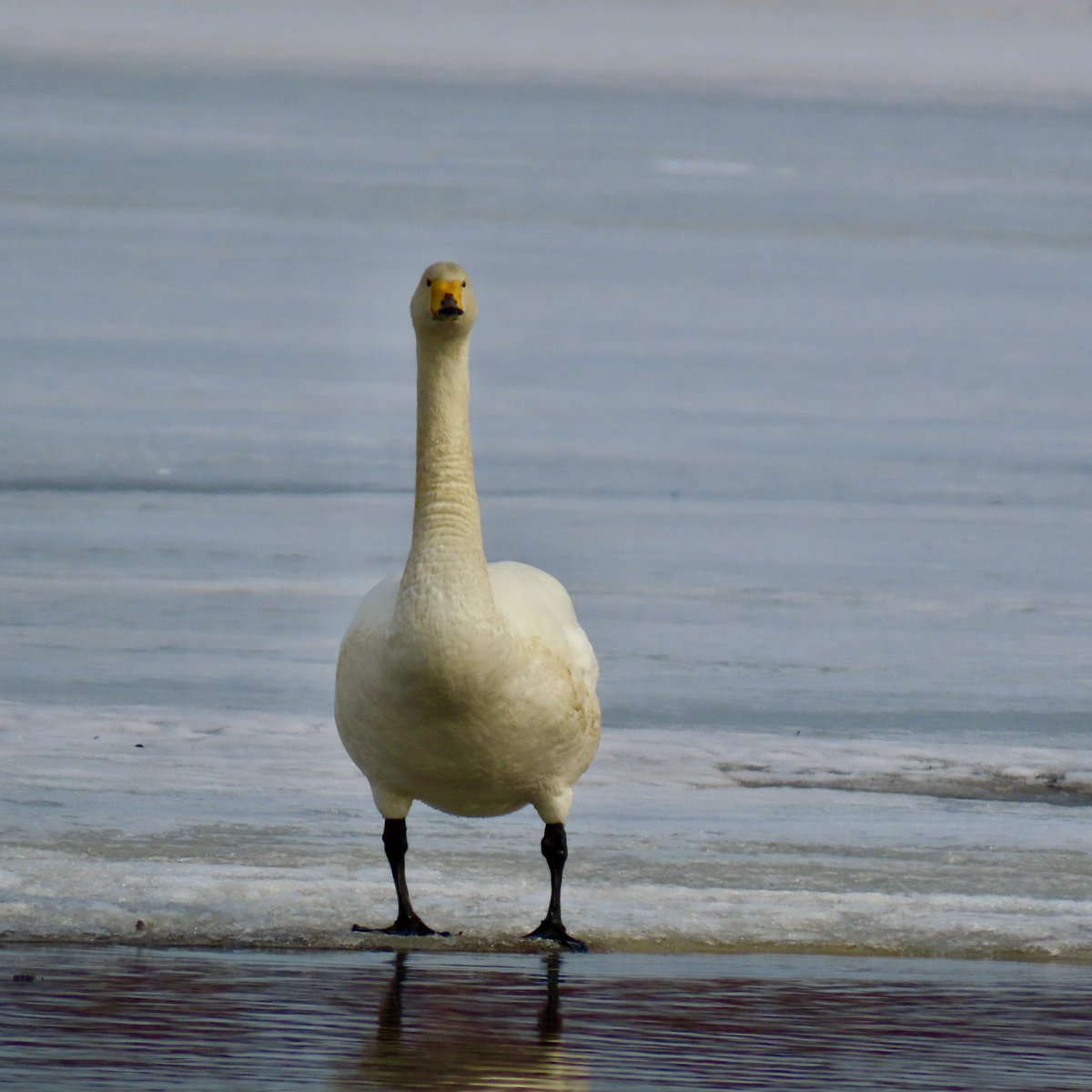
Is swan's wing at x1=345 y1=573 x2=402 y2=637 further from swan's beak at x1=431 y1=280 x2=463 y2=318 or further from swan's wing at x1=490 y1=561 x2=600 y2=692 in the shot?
swan's beak at x1=431 y1=280 x2=463 y2=318

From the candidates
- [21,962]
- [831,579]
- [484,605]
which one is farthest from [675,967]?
[831,579]

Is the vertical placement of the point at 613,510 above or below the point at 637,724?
above

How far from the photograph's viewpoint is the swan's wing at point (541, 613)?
5.87 meters

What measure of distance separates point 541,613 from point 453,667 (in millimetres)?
687

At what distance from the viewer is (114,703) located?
8.05 meters

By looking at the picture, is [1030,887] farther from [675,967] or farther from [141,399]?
[141,399]

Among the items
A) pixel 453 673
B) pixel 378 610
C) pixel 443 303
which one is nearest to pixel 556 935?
pixel 453 673

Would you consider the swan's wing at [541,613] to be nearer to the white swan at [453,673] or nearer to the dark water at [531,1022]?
the white swan at [453,673]

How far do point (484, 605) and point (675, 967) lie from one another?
3.52 feet

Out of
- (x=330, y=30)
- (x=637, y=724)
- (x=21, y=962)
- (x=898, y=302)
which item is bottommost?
(x=21, y=962)

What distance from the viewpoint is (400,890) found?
5.64 metres

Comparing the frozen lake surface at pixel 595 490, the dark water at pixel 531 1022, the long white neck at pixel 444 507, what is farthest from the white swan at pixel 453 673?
the dark water at pixel 531 1022

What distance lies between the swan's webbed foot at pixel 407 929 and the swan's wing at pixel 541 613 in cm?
78

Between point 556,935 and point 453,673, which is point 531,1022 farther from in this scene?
point 453,673
